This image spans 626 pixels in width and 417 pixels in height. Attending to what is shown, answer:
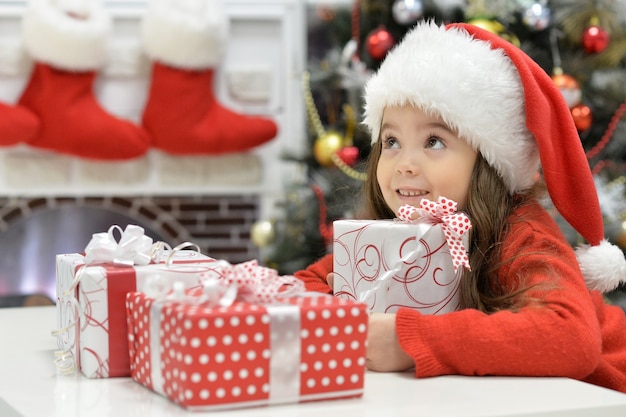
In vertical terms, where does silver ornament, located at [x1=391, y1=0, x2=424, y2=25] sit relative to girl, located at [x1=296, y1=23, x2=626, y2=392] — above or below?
above

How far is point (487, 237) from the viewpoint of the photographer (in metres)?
1.33

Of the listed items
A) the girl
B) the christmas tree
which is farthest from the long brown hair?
the christmas tree

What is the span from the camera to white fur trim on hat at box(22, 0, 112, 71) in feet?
10.8

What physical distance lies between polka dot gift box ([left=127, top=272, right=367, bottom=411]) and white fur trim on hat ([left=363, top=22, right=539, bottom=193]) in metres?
0.49

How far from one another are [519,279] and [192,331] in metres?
0.53

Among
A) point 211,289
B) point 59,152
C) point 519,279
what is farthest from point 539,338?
point 59,152

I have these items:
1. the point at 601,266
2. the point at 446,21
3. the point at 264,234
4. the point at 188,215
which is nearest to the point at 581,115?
the point at 446,21

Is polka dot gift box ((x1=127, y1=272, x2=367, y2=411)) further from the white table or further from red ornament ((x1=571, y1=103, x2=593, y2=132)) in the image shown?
red ornament ((x1=571, y1=103, x2=593, y2=132))

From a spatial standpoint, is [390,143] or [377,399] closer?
[377,399]

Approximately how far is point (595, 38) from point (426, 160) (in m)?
1.62

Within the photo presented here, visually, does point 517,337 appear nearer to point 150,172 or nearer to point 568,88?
point 568,88

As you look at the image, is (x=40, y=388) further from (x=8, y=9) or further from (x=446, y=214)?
(x=8, y=9)

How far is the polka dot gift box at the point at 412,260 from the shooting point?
1.18 m

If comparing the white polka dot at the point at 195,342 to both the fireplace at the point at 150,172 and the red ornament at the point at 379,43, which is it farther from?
the fireplace at the point at 150,172
